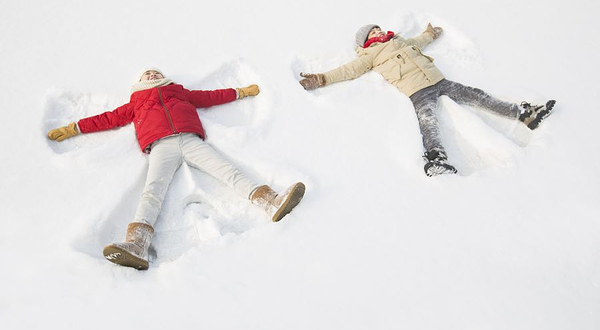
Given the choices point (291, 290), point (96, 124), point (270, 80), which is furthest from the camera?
point (270, 80)

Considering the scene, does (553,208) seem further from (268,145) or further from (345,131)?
(268,145)

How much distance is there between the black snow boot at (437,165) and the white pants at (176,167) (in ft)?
3.55

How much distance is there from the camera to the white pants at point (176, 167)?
242 centimetres

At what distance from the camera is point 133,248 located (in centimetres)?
209

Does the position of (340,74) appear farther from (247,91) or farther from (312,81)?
(247,91)

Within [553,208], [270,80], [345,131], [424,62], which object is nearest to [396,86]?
[424,62]

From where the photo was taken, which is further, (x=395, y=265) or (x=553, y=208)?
(x=553, y=208)

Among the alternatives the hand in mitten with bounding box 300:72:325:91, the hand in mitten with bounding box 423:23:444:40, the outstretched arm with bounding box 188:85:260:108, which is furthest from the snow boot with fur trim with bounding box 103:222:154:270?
the hand in mitten with bounding box 423:23:444:40

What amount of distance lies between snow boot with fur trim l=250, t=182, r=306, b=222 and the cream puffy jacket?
4.12ft

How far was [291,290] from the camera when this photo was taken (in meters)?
2.01

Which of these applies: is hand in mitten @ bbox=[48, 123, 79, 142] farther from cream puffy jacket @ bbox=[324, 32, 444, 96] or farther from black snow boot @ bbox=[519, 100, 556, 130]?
black snow boot @ bbox=[519, 100, 556, 130]

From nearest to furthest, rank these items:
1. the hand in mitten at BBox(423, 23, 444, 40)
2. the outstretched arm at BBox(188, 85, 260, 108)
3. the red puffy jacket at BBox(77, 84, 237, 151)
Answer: the red puffy jacket at BBox(77, 84, 237, 151), the outstretched arm at BBox(188, 85, 260, 108), the hand in mitten at BBox(423, 23, 444, 40)

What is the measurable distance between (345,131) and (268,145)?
56cm

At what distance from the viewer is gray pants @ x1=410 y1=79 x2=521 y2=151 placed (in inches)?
114
